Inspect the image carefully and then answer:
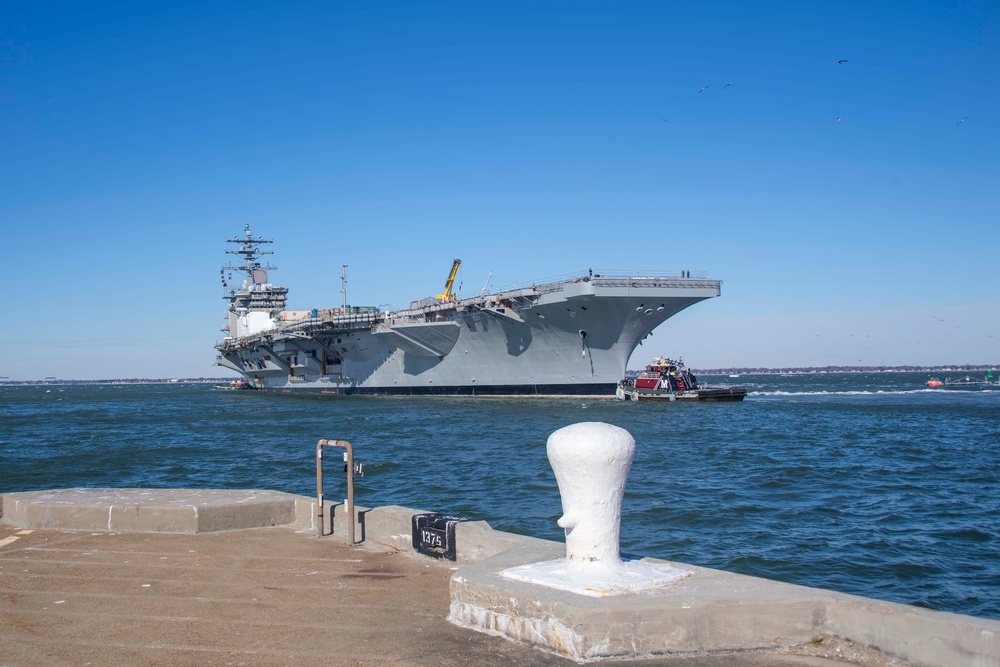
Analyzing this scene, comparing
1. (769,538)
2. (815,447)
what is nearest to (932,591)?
(769,538)

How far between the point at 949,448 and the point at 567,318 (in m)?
14.9

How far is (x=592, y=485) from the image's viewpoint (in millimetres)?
3662

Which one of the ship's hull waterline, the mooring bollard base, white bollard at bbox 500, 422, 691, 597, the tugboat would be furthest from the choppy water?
the tugboat

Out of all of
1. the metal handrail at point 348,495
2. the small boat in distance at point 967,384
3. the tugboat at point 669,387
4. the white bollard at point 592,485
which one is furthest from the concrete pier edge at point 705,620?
the small boat in distance at point 967,384

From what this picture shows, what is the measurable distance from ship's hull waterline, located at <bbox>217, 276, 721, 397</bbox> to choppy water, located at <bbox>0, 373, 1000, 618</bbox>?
230cm

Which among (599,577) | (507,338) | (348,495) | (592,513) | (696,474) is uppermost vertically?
(507,338)

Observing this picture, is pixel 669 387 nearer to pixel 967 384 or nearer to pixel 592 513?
pixel 592 513

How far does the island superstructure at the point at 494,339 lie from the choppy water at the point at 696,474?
2320 millimetres

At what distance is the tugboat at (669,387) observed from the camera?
39406 mm

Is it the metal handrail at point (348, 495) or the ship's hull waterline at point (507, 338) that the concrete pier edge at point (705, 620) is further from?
the ship's hull waterline at point (507, 338)

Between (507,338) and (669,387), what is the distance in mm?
9948

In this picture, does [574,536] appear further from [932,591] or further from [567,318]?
[567,318]

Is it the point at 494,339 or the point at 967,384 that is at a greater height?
the point at 494,339

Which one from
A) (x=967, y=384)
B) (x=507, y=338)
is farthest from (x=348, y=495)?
(x=967, y=384)
